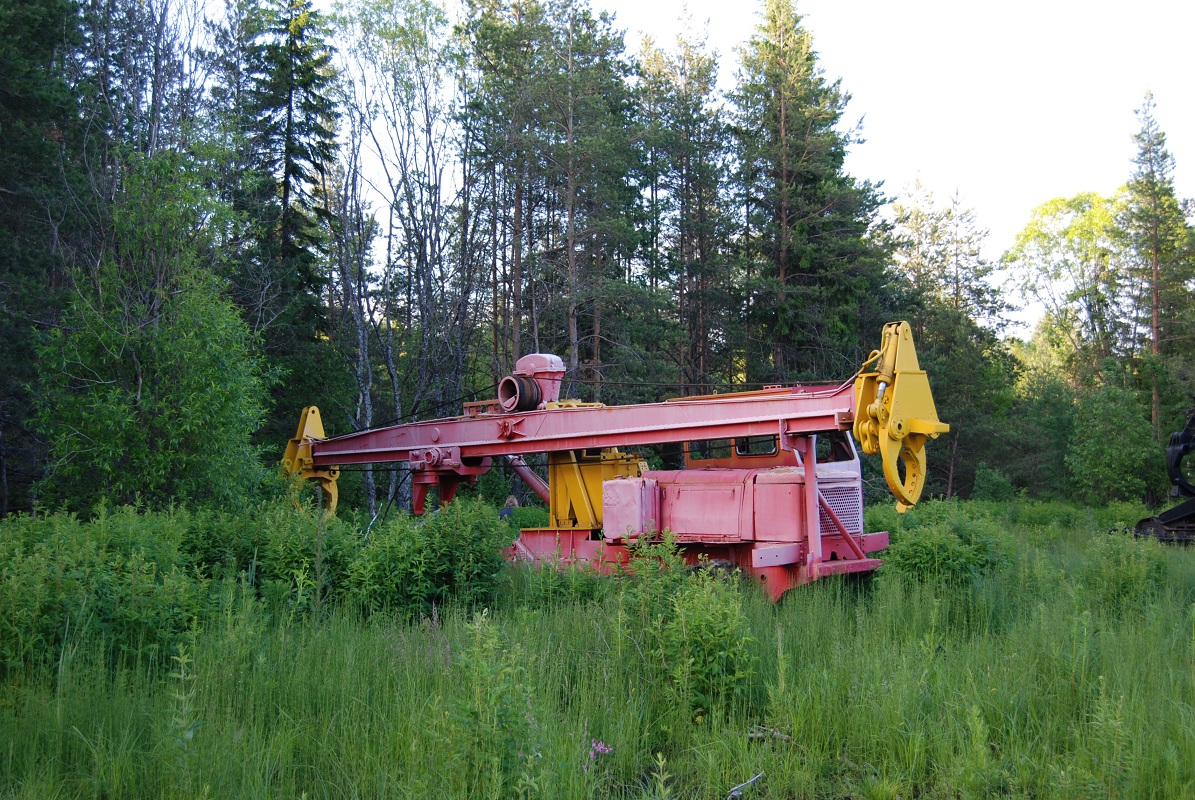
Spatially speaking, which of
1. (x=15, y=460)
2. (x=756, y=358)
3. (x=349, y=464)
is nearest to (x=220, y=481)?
(x=349, y=464)

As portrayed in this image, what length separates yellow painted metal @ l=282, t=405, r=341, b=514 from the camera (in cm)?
1438

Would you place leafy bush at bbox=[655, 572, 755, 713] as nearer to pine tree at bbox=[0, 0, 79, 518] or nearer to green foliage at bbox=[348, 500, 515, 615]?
green foliage at bbox=[348, 500, 515, 615]

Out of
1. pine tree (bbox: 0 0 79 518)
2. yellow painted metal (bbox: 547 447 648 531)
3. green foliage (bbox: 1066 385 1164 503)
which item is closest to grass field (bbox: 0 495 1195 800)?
yellow painted metal (bbox: 547 447 648 531)

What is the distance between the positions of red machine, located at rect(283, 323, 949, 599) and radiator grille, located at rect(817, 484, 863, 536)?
2 cm

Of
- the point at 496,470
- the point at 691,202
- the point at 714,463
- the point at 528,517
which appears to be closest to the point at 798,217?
the point at 691,202

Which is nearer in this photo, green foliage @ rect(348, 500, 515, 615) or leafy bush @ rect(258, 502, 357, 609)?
leafy bush @ rect(258, 502, 357, 609)

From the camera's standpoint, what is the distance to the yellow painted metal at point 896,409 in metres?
8.65

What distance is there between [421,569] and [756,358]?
26.4 meters

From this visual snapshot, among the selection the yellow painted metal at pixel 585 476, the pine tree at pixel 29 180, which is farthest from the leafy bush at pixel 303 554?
the pine tree at pixel 29 180

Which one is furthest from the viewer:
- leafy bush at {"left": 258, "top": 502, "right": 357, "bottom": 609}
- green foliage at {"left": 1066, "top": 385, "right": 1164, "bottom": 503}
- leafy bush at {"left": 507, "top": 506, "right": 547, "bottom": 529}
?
green foliage at {"left": 1066, "top": 385, "right": 1164, "bottom": 503}

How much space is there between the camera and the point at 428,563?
839 centimetres

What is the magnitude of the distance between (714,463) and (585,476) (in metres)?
1.79

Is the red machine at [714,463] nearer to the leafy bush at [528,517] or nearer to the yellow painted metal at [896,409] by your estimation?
the yellow painted metal at [896,409]

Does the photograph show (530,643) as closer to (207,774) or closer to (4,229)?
(207,774)
